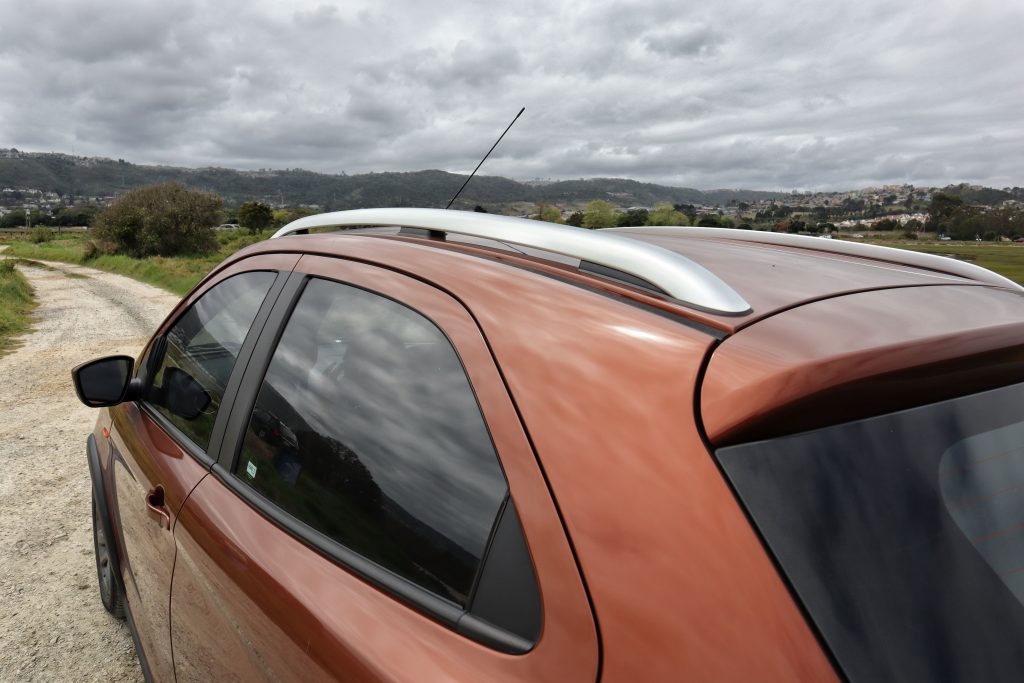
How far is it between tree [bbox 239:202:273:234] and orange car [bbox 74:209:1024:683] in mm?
48094

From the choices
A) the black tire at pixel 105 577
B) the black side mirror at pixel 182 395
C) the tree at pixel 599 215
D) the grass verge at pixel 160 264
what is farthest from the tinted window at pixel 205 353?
the grass verge at pixel 160 264

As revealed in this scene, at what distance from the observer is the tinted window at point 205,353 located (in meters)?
1.91

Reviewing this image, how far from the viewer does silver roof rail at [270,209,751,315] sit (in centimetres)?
102

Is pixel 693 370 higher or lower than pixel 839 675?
higher

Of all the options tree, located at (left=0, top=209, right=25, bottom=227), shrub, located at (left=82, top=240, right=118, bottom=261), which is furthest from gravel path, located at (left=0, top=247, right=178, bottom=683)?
tree, located at (left=0, top=209, right=25, bottom=227)

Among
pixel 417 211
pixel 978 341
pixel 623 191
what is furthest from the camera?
pixel 623 191

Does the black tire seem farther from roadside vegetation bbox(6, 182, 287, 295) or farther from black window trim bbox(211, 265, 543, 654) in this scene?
roadside vegetation bbox(6, 182, 287, 295)

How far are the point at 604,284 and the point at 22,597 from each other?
159 inches

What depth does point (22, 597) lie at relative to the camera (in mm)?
3562

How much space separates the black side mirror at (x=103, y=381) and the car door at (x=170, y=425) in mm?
84

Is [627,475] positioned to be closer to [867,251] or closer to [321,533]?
[321,533]

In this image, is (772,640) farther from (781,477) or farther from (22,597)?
(22,597)

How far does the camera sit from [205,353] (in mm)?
2086

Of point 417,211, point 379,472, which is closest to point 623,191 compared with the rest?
point 417,211
